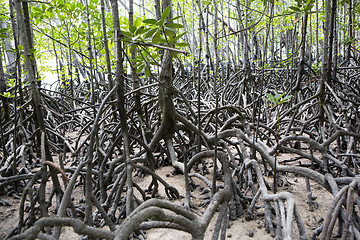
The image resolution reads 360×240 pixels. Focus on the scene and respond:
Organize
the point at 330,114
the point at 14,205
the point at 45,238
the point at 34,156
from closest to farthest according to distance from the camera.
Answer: the point at 45,238, the point at 14,205, the point at 330,114, the point at 34,156

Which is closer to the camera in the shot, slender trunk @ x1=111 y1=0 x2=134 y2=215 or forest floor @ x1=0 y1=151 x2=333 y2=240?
slender trunk @ x1=111 y1=0 x2=134 y2=215

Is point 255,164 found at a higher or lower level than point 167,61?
lower

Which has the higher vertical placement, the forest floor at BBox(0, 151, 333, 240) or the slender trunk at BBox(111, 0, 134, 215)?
the slender trunk at BBox(111, 0, 134, 215)

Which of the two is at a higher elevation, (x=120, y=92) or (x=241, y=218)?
(x=120, y=92)

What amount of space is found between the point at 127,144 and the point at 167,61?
0.92 m

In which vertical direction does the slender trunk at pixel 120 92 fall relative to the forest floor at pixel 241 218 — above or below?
above

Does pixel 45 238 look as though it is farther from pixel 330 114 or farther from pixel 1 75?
pixel 1 75

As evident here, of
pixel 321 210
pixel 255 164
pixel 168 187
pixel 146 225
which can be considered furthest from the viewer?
pixel 168 187

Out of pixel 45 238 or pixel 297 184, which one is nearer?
pixel 45 238

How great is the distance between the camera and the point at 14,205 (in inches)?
87.2

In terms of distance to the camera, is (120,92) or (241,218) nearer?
(120,92)

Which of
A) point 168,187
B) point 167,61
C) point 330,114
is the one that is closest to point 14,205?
point 168,187

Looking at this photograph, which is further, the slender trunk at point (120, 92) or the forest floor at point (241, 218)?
the forest floor at point (241, 218)

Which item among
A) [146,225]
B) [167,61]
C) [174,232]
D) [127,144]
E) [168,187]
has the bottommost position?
[174,232]
